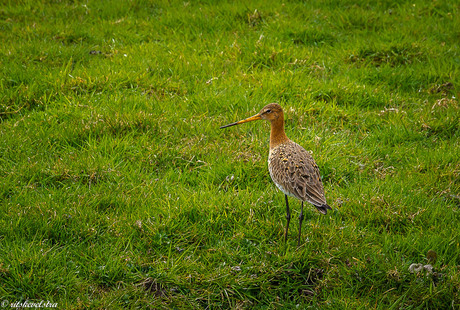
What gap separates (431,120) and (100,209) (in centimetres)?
505

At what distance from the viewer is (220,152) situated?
21.3 ft

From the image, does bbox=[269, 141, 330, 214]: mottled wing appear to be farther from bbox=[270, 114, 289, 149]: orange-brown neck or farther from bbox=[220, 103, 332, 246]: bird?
bbox=[270, 114, 289, 149]: orange-brown neck

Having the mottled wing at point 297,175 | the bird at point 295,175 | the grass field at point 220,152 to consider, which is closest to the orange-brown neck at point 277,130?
the bird at point 295,175

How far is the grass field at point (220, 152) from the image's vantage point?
473cm

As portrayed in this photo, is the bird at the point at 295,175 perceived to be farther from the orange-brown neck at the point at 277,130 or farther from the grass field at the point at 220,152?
the grass field at the point at 220,152

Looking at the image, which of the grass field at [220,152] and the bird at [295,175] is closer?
the grass field at [220,152]

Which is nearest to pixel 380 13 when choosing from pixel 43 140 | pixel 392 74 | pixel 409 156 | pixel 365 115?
pixel 392 74

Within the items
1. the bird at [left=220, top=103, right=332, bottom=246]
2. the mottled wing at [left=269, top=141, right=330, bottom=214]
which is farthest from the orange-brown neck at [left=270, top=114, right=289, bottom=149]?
the mottled wing at [left=269, top=141, right=330, bottom=214]

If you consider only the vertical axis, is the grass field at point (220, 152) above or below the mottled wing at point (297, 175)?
below

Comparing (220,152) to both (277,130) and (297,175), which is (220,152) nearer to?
(277,130)

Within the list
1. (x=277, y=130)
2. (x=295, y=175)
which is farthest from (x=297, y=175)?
(x=277, y=130)

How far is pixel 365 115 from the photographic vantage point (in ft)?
24.3

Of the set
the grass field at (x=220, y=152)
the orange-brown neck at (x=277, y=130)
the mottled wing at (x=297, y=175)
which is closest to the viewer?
the grass field at (x=220, y=152)

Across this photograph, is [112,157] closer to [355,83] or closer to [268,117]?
[268,117]
